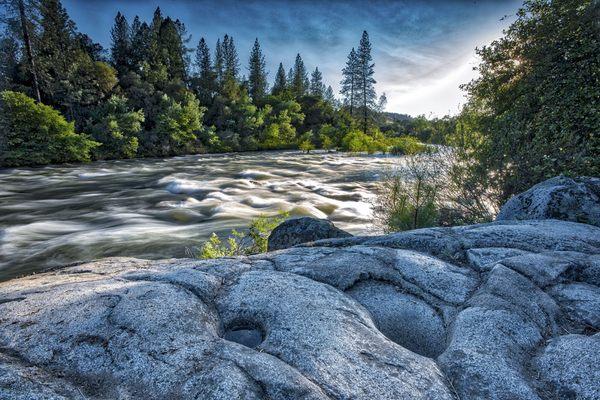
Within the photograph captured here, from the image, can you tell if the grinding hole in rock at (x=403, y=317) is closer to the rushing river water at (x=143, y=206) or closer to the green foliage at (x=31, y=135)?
the rushing river water at (x=143, y=206)

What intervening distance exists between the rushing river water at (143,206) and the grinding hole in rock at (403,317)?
22.5ft

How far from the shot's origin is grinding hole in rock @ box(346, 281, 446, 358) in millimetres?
2455

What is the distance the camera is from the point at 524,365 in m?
2.02

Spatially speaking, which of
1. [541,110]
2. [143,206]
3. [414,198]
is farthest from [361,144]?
[414,198]

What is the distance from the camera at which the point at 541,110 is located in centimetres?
852

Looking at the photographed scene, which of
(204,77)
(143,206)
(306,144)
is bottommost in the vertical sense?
(143,206)

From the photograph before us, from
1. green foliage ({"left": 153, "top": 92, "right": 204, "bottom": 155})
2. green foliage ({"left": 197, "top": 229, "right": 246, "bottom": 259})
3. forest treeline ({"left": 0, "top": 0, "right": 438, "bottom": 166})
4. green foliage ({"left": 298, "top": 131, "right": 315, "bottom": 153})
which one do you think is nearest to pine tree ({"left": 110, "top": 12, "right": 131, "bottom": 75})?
forest treeline ({"left": 0, "top": 0, "right": 438, "bottom": 166})

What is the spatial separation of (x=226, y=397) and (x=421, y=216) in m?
7.16

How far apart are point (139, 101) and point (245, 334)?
48040mm

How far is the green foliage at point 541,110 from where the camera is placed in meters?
7.00

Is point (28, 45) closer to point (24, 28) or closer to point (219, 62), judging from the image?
point (24, 28)

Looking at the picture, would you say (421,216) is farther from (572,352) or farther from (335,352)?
(335,352)

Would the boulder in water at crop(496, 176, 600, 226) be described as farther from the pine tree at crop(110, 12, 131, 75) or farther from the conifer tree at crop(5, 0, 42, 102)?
the pine tree at crop(110, 12, 131, 75)

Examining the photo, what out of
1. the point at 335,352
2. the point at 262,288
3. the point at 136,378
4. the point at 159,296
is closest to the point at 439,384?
the point at 335,352
